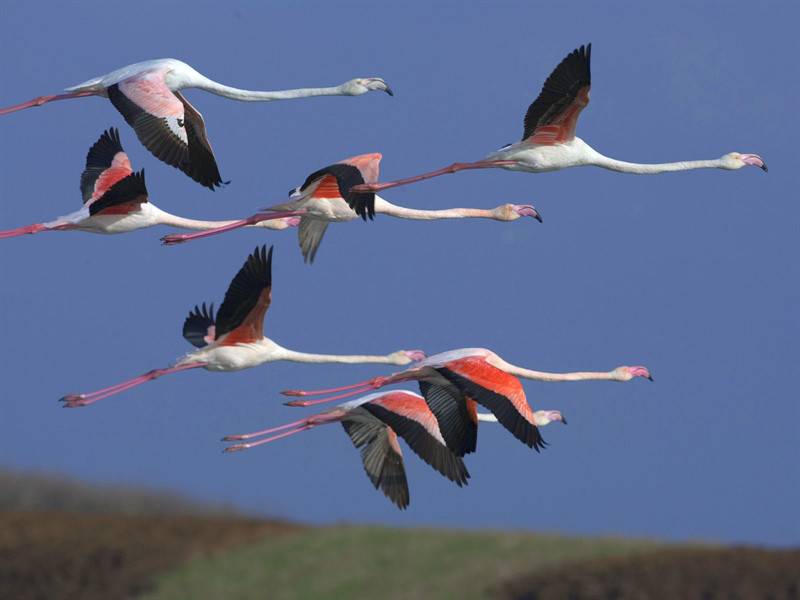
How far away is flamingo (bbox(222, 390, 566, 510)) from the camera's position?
21.6 m

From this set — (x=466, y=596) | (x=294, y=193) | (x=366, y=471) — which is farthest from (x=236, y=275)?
(x=466, y=596)

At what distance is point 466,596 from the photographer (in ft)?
80.5

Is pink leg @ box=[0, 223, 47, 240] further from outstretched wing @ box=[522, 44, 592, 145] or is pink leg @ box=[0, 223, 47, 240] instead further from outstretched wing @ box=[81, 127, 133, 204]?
outstretched wing @ box=[522, 44, 592, 145]

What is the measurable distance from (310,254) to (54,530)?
6223mm

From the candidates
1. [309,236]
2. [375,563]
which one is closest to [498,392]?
[309,236]

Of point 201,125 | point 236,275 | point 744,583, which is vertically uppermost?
point 201,125

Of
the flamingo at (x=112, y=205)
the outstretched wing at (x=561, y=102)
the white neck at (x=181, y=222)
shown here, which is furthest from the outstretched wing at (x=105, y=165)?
the outstretched wing at (x=561, y=102)

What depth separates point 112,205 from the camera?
2233 centimetres

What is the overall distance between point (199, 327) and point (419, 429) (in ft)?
11.0

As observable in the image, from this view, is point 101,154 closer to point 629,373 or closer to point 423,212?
point 423,212

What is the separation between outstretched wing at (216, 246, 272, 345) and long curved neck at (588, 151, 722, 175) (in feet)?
12.4

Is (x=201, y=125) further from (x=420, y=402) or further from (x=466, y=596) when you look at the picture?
(x=466, y=596)

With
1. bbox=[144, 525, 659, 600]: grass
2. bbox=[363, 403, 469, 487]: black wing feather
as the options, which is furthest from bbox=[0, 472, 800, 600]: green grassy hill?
bbox=[363, 403, 469, 487]: black wing feather

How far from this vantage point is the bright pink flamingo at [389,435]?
21.5 m
